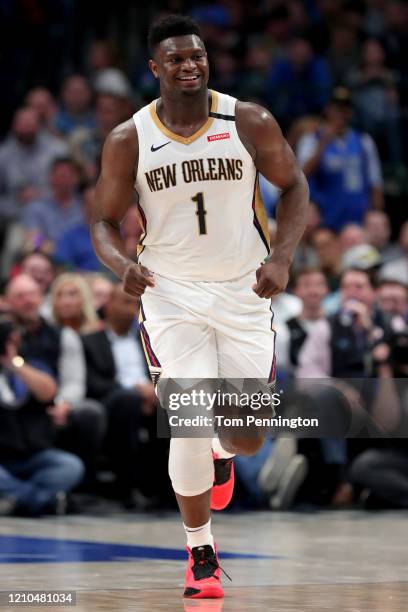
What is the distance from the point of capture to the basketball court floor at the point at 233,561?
227 inches

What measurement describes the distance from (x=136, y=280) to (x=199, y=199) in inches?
19.7

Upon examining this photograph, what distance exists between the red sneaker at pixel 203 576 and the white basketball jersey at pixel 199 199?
118 centimetres

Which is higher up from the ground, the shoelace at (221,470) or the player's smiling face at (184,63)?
the player's smiling face at (184,63)

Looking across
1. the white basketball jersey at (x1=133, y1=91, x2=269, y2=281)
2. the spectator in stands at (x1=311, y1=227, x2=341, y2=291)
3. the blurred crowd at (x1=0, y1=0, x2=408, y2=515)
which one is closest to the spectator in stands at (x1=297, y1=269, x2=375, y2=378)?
the blurred crowd at (x1=0, y1=0, x2=408, y2=515)

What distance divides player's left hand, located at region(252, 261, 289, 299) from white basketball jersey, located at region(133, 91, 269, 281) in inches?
10.0

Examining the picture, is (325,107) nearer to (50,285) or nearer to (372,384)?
(50,285)

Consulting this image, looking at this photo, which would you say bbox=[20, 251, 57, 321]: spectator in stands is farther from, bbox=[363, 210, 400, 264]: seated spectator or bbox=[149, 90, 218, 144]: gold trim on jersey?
bbox=[149, 90, 218, 144]: gold trim on jersey

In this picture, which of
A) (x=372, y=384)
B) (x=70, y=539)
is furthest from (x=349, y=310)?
(x=70, y=539)

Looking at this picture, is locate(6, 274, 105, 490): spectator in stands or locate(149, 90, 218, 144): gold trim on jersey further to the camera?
locate(6, 274, 105, 490): spectator in stands

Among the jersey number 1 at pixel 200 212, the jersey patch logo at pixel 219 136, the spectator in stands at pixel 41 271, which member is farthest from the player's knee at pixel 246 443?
the spectator in stands at pixel 41 271

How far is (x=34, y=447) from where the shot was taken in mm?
10133

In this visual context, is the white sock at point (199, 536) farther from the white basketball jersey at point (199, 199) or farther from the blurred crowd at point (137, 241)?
the blurred crowd at point (137, 241)

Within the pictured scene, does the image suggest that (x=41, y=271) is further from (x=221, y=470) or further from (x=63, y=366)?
(x=221, y=470)

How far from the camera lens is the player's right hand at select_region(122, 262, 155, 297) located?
19.6ft
